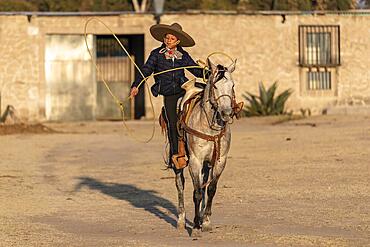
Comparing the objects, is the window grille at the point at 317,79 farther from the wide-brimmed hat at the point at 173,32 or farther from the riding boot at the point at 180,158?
the riding boot at the point at 180,158

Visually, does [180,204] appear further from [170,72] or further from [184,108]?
[170,72]

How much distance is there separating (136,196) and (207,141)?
433 centimetres

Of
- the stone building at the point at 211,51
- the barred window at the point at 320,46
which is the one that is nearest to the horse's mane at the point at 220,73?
the stone building at the point at 211,51

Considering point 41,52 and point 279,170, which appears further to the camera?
point 41,52

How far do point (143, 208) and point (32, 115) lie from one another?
20573 millimetres

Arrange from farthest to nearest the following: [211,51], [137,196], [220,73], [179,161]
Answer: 1. [211,51]
2. [137,196]
3. [179,161]
4. [220,73]

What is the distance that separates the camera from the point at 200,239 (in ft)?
34.2

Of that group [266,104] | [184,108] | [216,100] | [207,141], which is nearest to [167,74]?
[184,108]

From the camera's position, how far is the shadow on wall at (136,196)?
13.0 m

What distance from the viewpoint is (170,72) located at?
11.4m

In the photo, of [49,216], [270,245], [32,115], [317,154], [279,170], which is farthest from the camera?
[32,115]

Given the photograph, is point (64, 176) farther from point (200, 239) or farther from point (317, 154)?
point (200, 239)

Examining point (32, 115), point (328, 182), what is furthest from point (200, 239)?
point (32, 115)

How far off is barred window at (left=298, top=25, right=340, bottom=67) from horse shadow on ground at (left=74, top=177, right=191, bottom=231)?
60.0 feet
